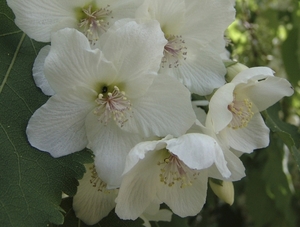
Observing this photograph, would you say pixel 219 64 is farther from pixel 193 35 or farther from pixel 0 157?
pixel 0 157

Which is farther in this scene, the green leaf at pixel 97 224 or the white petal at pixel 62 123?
the green leaf at pixel 97 224

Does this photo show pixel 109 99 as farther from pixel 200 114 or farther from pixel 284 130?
pixel 284 130

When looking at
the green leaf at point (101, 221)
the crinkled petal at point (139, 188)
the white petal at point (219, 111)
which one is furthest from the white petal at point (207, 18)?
the green leaf at point (101, 221)

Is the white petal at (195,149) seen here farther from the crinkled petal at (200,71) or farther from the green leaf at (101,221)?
the green leaf at (101,221)

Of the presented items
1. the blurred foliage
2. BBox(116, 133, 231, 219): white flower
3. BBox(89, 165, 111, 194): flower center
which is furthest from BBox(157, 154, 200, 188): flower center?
the blurred foliage

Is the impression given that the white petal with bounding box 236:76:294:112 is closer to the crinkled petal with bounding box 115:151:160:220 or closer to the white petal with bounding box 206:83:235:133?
the white petal with bounding box 206:83:235:133

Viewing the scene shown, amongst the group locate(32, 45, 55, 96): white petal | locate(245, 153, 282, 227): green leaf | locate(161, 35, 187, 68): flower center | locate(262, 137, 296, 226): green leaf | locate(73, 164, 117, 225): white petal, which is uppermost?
locate(32, 45, 55, 96): white petal
